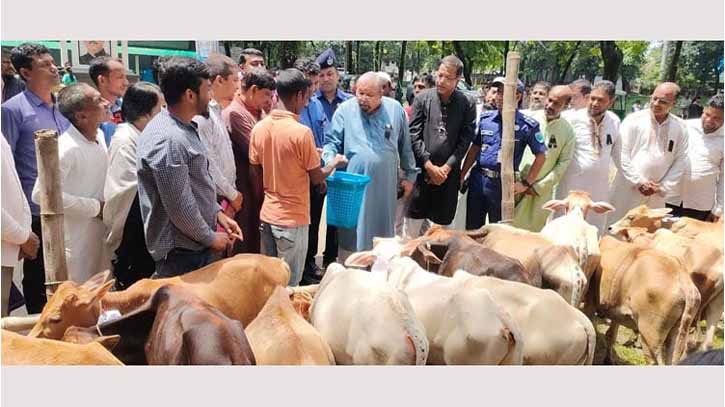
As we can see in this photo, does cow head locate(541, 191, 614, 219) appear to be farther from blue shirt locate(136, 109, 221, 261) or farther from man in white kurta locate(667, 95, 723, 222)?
blue shirt locate(136, 109, 221, 261)

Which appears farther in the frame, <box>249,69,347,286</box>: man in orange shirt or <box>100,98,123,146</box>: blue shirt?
<box>100,98,123,146</box>: blue shirt

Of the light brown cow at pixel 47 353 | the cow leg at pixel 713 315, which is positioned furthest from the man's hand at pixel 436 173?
the light brown cow at pixel 47 353

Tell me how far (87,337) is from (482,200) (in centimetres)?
462

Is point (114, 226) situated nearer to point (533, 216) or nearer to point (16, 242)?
point (16, 242)

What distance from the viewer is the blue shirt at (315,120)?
6969mm

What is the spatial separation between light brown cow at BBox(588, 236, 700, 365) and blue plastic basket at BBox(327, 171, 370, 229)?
87.9 inches

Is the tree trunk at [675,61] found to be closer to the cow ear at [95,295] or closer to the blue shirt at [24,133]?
the blue shirt at [24,133]

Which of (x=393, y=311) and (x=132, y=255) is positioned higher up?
(x=393, y=311)

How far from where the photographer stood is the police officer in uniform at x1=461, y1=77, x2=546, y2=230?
21.9 feet

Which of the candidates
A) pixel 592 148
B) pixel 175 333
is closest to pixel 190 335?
pixel 175 333

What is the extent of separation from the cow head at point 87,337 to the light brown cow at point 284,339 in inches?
27.5

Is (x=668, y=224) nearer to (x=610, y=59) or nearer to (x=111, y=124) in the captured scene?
(x=111, y=124)

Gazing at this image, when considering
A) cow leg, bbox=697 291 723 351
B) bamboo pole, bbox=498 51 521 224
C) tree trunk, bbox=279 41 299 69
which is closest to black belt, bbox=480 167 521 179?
bamboo pole, bbox=498 51 521 224

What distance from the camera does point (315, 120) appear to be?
703 cm
